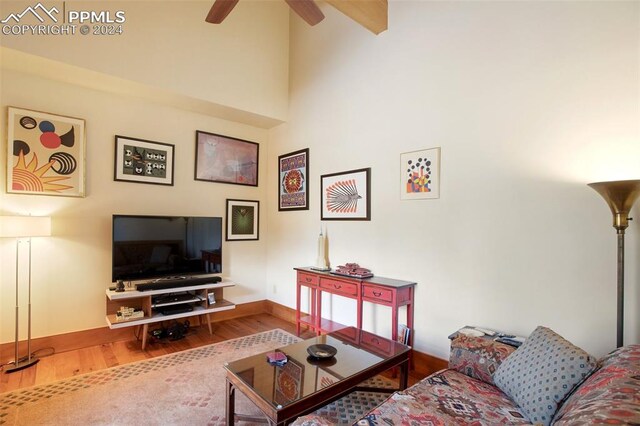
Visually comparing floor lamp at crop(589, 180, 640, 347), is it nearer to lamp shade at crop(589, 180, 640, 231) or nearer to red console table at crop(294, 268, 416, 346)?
lamp shade at crop(589, 180, 640, 231)

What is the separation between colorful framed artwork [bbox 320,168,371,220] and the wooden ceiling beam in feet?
4.79

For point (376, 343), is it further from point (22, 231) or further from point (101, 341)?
point (22, 231)

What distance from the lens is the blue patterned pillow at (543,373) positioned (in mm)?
1366

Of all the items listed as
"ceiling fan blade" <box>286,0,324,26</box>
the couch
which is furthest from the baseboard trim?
"ceiling fan blade" <box>286,0,324,26</box>

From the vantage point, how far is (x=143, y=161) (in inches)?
144

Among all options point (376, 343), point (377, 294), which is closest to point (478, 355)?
point (376, 343)

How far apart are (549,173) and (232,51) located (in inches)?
146

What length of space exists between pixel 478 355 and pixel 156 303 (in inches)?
121

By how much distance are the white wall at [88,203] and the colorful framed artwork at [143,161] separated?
0.07 metres

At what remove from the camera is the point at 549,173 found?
2176mm

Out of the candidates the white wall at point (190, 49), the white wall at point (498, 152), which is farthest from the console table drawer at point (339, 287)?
the white wall at point (190, 49)

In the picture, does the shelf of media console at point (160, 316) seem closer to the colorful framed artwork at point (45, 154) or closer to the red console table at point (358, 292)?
the red console table at point (358, 292)

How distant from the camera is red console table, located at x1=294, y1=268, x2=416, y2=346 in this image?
2750mm

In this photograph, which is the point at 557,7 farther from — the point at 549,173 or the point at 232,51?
the point at 232,51
